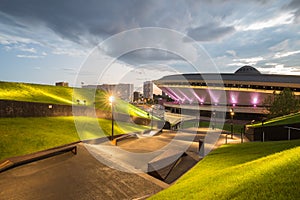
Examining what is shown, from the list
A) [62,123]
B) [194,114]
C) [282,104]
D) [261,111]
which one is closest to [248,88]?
[261,111]

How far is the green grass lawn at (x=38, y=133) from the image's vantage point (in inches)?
421

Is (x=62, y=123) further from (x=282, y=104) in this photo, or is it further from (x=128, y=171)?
(x=282, y=104)

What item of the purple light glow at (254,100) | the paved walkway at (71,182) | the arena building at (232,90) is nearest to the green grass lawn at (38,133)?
the paved walkway at (71,182)

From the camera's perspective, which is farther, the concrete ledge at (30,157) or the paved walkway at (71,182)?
the concrete ledge at (30,157)

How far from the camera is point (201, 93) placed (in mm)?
65875

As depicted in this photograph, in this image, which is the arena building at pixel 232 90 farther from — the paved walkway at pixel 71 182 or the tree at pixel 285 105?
the paved walkway at pixel 71 182

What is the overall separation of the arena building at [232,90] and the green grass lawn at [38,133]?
50399 mm

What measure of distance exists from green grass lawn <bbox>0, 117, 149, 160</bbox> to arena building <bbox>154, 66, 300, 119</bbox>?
5040 cm

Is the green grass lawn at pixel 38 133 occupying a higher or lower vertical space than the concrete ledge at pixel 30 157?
higher

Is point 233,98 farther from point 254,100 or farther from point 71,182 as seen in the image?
point 71,182

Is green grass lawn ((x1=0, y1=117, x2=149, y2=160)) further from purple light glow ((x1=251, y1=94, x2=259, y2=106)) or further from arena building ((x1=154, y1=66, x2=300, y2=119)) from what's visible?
purple light glow ((x1=251, y1=94, x2=259, y2=106))

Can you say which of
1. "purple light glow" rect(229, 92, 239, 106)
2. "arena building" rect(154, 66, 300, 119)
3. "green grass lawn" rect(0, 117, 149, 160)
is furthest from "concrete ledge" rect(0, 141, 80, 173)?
"purple light glow" rect(229, 92, 239, 106)

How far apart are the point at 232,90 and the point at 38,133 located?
191ft

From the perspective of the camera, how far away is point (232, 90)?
59188 millimetres
